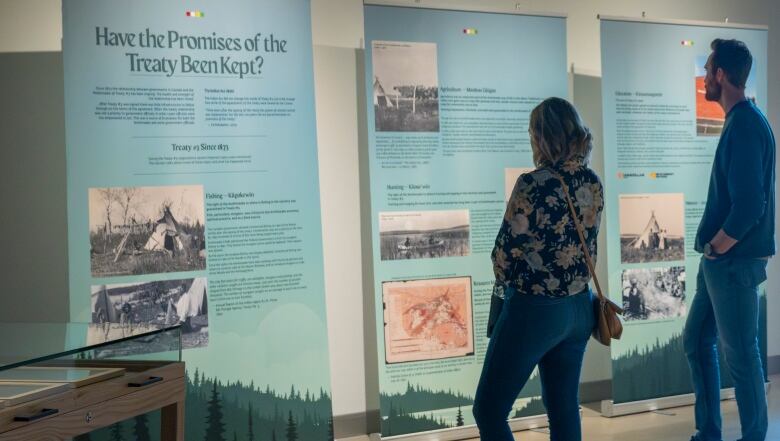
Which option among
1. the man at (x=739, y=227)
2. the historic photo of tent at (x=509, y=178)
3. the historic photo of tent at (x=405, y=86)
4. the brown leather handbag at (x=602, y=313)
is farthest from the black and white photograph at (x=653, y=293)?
the brown leather handbag at (x=602, y=313)

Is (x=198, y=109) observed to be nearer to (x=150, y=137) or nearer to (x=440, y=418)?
(x=150, y=137)

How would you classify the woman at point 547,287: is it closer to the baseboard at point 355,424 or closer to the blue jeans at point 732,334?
the blue jeans at point 732,334

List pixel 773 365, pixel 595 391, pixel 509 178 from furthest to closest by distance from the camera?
pixel 773 365, pixel 595 391, pixel 509 178

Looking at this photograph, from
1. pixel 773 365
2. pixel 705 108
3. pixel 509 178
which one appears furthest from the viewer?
pixel 773 365

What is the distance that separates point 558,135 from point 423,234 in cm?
168

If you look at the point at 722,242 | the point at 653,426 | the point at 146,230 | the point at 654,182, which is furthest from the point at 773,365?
the point at 146,230

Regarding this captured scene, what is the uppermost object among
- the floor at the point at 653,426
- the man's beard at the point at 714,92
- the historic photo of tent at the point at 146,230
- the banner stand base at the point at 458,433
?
the man's beard at the point at 714,92

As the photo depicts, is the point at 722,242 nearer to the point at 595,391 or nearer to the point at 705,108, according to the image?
the point at 705,108

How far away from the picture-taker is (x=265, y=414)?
392cm

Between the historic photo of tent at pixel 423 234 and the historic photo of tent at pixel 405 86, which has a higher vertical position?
the historic photo of tent at pixel 405 86

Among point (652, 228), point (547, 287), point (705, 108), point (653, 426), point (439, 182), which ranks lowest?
point (653, 426)

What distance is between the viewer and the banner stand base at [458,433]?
4.30 meters

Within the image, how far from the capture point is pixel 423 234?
4.33 metres

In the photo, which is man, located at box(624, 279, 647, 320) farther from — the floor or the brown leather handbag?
the brown leather handbag
